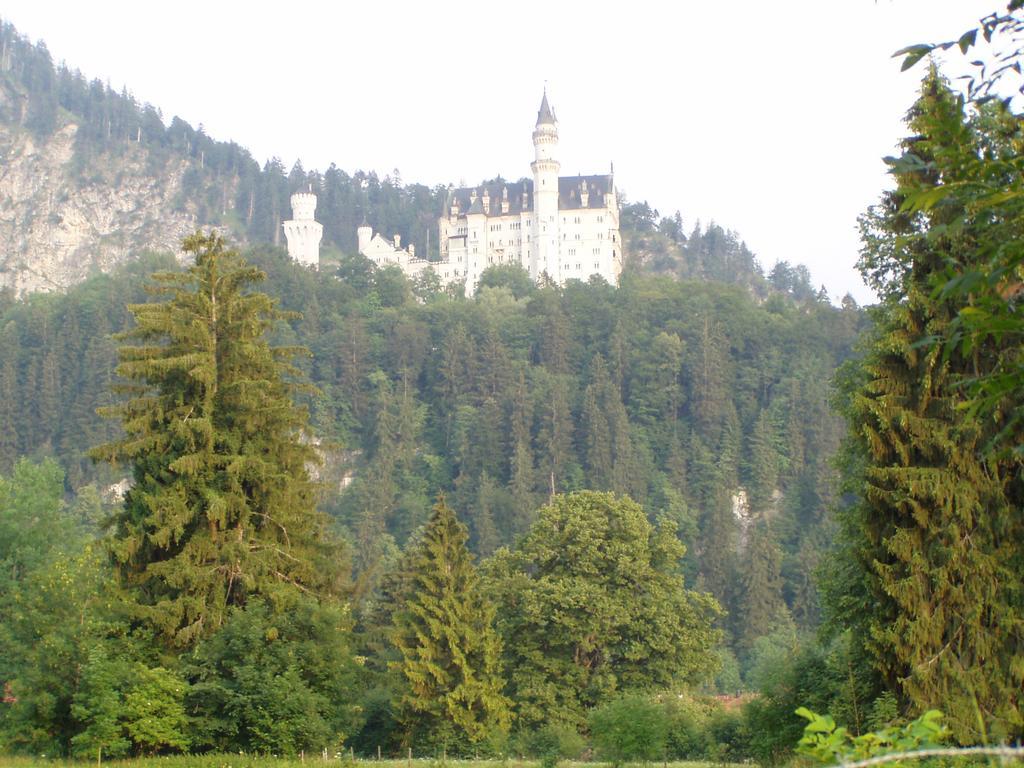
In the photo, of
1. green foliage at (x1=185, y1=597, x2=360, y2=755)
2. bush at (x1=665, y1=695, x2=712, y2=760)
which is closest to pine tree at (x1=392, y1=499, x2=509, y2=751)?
bush at (x1=665, y1=695, x2=712, y2=760)

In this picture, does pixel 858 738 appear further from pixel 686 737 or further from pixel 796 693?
pixel 686 737

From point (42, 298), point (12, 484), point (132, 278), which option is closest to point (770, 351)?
point (132, 278)

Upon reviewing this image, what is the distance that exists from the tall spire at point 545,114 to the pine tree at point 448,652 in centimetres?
11868

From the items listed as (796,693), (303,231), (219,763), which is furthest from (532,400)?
(219,763)

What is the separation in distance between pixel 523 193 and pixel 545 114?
9497 millimetres

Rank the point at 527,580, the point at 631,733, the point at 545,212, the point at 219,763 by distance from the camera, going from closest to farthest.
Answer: the point at 219,763 → the point at 631,733 → the point at 527,580 → the point at 545,212

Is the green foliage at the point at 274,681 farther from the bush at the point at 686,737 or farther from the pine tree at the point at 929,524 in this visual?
the pine tree at the point at 929,524

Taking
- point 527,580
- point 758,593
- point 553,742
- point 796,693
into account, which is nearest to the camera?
point 796,693

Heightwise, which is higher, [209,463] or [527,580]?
[209,463]

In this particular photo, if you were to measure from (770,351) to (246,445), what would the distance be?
98.6m

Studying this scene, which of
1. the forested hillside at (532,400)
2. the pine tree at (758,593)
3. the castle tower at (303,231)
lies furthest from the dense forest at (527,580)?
the castle tower at (303,231)

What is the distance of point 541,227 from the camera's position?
14712 centimetres

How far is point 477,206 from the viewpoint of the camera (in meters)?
152

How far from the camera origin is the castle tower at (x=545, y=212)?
481 ft
